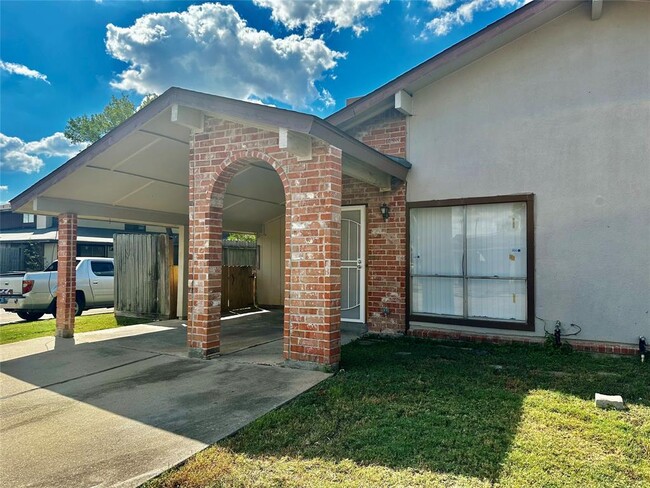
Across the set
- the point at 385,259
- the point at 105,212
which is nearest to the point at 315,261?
the point at 385,259

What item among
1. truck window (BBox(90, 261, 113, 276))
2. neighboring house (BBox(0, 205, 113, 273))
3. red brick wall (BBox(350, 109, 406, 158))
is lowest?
truck window (BBox(90, 261, 113, 276))

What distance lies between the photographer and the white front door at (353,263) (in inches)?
316

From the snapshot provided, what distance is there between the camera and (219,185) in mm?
5895

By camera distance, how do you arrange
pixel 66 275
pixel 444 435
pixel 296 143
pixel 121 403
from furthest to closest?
1. pixel 66 275
2. pixel 296 143
3. pixel 121 403
4. pixel 444 435

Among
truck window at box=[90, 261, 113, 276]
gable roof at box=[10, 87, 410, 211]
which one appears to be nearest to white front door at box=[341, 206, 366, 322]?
gable roof at box=[10, 87, 410, 211]

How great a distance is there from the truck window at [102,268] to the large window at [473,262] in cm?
943

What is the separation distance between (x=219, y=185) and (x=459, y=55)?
4.23 meters

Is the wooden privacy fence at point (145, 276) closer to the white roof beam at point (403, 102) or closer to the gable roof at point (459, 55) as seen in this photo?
the gable roof at point (459, 55)

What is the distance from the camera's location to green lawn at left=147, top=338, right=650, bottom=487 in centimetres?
280

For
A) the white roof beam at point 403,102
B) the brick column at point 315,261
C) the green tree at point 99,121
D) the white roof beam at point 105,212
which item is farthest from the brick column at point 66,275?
the green tree at point 99,121

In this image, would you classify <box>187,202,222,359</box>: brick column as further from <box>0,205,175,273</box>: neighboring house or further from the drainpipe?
<box>0,205,175,273</box>: neighboring house

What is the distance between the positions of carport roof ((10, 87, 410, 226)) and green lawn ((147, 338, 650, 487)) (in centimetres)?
284

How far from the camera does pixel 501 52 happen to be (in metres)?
6.86

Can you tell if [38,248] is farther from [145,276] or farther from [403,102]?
[403,102]
